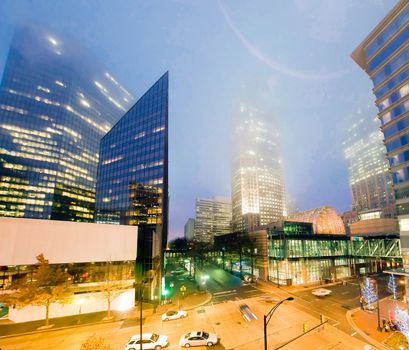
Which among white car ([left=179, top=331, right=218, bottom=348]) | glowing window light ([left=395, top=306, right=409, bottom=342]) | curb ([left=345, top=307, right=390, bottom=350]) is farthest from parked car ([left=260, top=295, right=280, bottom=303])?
white car ([left=179, top=331, right=218, bottom=348])

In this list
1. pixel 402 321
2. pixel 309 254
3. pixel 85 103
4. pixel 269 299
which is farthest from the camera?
pixel 85 103

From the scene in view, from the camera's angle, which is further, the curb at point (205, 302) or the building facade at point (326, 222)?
the building facade at point (326, 222)

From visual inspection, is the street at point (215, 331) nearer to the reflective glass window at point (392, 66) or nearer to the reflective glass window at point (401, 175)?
the reflective glass window at point (401, 175)

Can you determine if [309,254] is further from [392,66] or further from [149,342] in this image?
[149,342]

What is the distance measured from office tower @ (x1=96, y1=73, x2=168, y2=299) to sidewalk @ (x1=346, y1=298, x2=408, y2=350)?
6290 cm

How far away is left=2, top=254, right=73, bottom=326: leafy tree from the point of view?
24.1 m

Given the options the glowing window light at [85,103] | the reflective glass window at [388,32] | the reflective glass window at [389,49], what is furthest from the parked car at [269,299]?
the glowing window light at [85,103]

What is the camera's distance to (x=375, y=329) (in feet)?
80.5

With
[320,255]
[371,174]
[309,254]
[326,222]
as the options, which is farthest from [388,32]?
[371,174]

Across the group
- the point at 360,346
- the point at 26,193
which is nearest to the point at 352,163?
the point at 360,346

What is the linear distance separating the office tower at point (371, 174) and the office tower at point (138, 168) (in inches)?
6111

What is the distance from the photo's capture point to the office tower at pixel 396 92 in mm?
32188

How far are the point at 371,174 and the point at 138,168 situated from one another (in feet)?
592

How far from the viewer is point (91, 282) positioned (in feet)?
99.9
